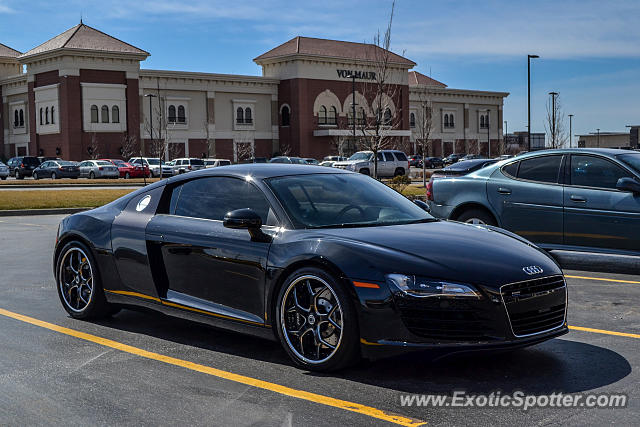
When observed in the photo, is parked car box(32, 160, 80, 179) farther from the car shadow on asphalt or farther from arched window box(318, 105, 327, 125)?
the car shadow on asphalt

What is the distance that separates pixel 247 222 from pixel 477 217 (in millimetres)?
5845

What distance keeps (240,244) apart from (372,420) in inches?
76.0

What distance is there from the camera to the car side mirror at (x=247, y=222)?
5578mm

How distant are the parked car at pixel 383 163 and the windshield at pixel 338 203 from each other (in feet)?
130

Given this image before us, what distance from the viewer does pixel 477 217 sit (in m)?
10.8

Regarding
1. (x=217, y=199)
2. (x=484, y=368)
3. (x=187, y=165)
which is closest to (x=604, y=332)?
(x=484, y=368)

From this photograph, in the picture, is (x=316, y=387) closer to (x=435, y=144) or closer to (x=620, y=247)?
(x=620, y=247)

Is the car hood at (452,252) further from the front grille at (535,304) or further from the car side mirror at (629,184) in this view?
the car side mirror at (629,184)

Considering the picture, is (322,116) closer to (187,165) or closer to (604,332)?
(187,165)

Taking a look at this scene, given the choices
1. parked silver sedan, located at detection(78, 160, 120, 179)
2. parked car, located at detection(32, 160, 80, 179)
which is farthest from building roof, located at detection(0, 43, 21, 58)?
parked silver sedan, located at detection(78, 160, 120, 179)

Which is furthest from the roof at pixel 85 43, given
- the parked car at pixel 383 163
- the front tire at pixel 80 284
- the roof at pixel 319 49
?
the front tire at pixel 80 284

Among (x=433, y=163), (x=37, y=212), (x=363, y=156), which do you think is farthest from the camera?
(x=433, y=163)

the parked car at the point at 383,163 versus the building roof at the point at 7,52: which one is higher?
the building roof at the point at 7,52

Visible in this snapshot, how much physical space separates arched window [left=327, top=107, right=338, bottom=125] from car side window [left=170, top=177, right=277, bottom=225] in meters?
75.6
